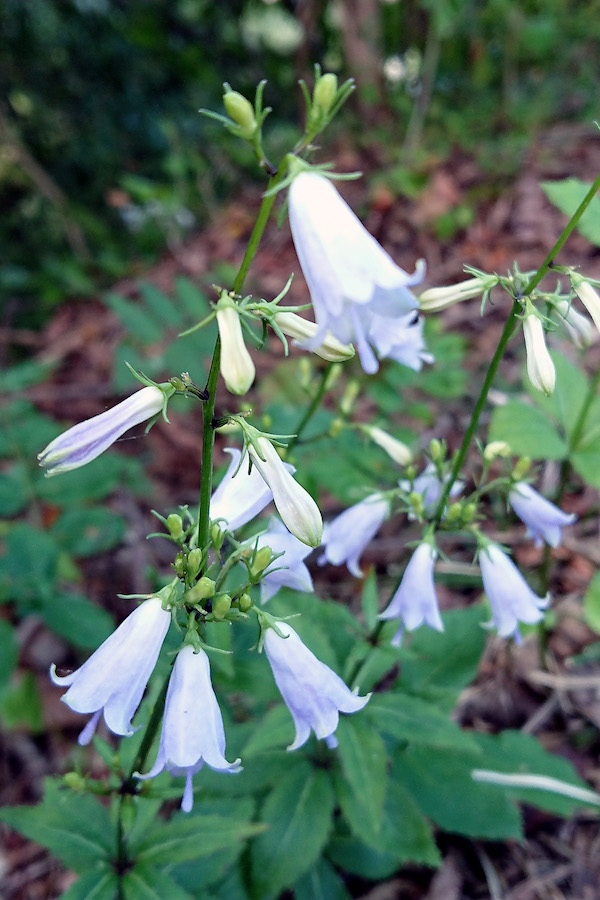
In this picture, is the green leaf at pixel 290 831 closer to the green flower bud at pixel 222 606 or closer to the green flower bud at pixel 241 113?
the green flower bud at pixel 222 606

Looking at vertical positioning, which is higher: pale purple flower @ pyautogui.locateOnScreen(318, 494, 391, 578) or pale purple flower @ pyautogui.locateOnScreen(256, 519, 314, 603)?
pale purple flower @ pyautogui.locateOnScreen(256, 519, 314, 603)

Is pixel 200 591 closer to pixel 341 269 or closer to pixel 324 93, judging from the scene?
pixel 341 269

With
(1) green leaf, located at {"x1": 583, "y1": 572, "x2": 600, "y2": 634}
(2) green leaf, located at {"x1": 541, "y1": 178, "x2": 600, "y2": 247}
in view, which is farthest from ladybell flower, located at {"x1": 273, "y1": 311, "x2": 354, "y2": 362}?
(1) green leaf, located at {"x1": 583, "y1": 572, "x2": 600, "y2": 634}

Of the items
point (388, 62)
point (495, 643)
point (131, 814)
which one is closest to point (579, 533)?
point (495, 643)

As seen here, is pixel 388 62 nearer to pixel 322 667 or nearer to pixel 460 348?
pixel 460 348

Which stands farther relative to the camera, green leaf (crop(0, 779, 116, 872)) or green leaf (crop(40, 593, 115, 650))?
green leaf (crop(40, 593, 115, 650))

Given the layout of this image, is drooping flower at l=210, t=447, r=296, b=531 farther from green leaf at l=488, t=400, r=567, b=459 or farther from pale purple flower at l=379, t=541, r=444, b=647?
green leaf at l=488, t=400, r=567, b=459

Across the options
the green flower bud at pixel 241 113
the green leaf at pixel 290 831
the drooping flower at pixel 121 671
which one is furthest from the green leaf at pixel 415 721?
the green flower bud at pixel 241 113
